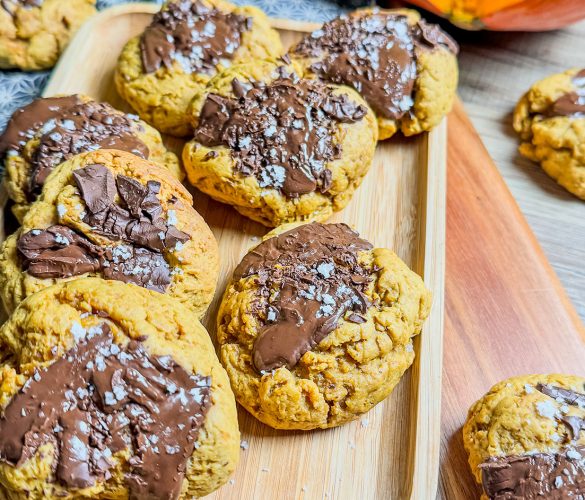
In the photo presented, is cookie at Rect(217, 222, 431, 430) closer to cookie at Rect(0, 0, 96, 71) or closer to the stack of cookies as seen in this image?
the stack of cookies

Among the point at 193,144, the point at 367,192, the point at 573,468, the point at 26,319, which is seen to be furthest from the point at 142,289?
the point at 573,468

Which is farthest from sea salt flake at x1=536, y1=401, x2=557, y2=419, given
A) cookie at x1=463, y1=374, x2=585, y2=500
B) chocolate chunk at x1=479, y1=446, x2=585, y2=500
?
chocolate chunk at x1=479, y1=446, x2=585, y2=500

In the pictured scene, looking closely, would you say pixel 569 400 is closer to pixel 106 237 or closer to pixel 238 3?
pixel 106 237

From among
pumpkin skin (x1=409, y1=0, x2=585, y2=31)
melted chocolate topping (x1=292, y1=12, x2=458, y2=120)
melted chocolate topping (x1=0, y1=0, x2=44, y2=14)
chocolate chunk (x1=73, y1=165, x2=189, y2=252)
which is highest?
pumpkin skin (x1=409, y1=0, x2=585, y2=31)

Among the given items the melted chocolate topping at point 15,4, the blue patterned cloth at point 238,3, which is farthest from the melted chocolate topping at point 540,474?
the melted chocolate topping at point 15,4

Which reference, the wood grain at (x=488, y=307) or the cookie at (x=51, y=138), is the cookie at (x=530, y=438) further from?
the cookie at (x=51, y=138)

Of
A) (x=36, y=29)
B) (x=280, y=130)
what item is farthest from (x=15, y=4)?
(x=280, y=130)

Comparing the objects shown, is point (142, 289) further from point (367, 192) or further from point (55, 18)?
point (55, 18)
